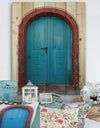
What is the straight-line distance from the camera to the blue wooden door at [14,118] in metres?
1.38

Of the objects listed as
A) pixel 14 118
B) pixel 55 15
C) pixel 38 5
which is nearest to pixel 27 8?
pixel 38 5

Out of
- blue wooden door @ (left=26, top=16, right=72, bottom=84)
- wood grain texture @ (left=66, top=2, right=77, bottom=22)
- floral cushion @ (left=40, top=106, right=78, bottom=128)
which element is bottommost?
floral cushion @ (left=40, top=106, right=78, bottom=128)

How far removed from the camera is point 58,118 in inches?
56.5

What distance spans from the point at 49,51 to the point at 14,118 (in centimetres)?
112

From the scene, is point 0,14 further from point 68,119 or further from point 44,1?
point 68,119

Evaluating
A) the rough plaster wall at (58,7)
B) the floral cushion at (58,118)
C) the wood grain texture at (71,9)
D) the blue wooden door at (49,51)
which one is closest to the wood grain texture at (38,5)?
the rough plaster wall at (58,7)

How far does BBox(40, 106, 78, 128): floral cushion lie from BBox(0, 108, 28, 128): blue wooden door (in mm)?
171

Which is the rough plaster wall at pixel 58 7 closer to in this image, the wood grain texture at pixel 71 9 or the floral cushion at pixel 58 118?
the wood grain texture at pixel 71 9

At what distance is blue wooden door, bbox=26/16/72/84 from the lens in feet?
7.27

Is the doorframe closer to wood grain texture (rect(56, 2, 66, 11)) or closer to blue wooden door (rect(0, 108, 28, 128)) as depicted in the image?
wood grain texture (rect(56, 2, 66, 11))

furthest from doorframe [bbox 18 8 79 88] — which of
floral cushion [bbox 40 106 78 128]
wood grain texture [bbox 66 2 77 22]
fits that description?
Answer: floral cushion [bbox 40 106 78 128]

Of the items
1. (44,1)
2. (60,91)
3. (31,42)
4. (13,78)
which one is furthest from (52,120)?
(44,1)

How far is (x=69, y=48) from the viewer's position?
7.30 ft

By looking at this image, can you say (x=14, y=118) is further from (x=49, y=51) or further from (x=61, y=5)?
(x=61, y=5)
